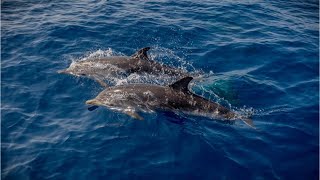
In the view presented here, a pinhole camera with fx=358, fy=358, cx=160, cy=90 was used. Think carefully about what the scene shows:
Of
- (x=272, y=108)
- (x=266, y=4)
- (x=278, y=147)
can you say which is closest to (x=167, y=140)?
(x=278, y=147)

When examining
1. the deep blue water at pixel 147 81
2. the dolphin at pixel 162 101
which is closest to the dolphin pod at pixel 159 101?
the dolphin at pixel 162 101

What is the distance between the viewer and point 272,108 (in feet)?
42.3

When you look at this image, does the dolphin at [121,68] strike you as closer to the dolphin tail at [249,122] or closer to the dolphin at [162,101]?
the dolphin at [162,101]

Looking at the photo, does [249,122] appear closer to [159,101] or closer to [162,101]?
[162,101]

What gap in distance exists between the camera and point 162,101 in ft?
40.7

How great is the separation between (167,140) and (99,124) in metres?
2.42

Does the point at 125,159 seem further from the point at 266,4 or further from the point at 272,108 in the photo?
the point at 266,4

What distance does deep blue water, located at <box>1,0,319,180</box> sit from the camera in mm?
10312

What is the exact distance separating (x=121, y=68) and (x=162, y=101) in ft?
11.4

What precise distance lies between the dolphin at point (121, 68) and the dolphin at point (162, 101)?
7.67 ft

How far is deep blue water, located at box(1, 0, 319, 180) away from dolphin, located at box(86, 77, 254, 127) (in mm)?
320

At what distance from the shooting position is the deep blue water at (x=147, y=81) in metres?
10.3

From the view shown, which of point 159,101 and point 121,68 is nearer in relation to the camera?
point 159,101

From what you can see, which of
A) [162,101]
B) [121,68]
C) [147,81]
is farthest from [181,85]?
[121,68]
